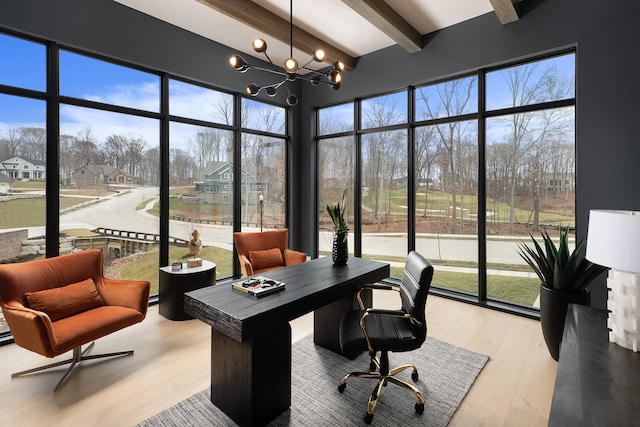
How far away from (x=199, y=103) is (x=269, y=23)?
56.5 inches

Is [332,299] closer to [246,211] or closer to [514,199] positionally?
[514,199]

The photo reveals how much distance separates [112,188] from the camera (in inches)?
144

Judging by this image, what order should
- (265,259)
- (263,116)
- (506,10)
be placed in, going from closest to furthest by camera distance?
(506,10)
(265,259)
(263,116)

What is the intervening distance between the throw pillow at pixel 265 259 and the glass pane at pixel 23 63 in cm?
274

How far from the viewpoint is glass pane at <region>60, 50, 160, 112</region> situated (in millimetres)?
3281

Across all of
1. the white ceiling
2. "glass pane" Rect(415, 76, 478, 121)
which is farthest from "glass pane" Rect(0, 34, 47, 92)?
"glass pane" Rect(415, 76, 478, 121)

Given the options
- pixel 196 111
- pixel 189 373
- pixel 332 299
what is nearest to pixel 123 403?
pixel 189 373

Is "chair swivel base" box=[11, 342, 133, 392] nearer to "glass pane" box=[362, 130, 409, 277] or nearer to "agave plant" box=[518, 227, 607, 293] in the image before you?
"glass pane" box=[362, 130, 409, 277]

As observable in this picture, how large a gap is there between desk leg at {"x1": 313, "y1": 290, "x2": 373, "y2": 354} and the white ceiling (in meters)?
3.18

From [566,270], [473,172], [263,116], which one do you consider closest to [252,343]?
[566,270]

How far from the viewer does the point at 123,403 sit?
2100mm

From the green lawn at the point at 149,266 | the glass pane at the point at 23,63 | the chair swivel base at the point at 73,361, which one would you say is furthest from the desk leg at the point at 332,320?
the glass pane at the point at 23,63

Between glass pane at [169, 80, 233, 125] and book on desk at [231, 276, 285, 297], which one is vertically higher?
glass pane at [169, 80, 233, 125]

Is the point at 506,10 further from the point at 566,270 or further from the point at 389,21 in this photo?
the point at 566,270
